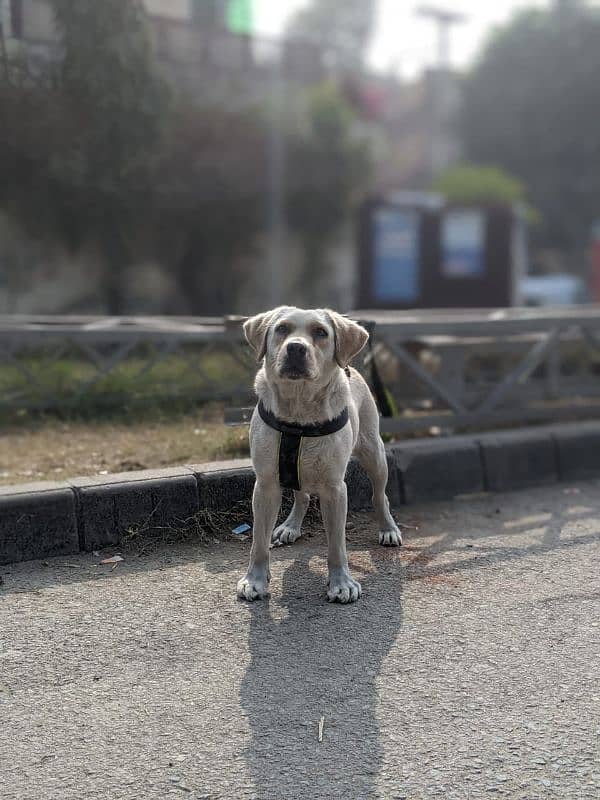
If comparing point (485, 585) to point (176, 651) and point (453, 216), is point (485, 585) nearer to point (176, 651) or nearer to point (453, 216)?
point (176, 651)

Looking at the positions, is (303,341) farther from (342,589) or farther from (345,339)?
(342,589)

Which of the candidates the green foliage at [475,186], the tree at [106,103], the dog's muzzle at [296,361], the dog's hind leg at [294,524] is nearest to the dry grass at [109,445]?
the dog's hind leg at [294,524]

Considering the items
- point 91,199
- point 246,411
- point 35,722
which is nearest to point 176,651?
point 35,722

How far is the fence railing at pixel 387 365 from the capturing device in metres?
6.71

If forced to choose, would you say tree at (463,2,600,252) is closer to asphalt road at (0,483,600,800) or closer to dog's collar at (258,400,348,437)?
asphalt road at (0,483,600,800)

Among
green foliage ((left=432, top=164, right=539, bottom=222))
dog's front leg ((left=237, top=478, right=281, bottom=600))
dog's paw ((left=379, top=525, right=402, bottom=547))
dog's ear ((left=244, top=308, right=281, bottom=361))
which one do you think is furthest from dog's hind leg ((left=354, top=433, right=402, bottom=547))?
green foliage ((left=432, top=164, right=539, bottom=222))

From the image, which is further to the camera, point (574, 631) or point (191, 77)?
point (191, 77)

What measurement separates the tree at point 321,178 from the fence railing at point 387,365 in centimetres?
762

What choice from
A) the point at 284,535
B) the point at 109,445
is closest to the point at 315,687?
the point at 284,535

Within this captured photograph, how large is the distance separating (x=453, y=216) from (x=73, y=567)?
1401 centimetres

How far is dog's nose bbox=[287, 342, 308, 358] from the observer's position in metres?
3.71

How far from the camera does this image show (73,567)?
447 centimetres

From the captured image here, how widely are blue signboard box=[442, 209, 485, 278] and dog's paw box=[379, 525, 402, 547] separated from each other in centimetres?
1283

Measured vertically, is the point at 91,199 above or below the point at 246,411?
above
